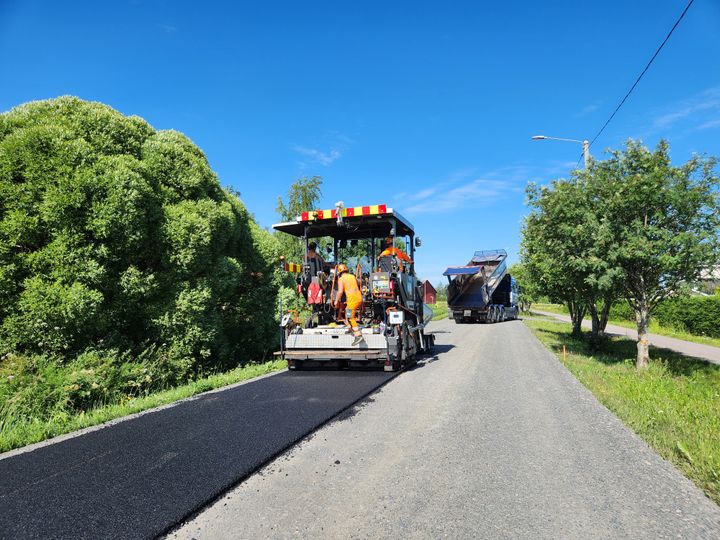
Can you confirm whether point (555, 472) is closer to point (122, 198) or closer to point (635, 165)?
point (122, 198)

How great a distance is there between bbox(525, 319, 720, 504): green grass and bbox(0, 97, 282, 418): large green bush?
7453mm

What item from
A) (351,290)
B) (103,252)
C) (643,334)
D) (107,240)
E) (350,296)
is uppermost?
(107,240)

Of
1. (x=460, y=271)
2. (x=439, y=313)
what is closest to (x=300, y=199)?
(x=460, y=271)

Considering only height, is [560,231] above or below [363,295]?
above

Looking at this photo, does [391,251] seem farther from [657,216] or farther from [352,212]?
[657,216]

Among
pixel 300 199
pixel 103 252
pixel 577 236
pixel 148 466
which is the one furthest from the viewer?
pixel 300 199

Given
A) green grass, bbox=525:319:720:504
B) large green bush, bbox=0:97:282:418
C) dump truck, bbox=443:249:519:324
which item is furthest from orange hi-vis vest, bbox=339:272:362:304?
dump truck, bbox=443:249:519:324

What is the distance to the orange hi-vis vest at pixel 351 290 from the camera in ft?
27.5

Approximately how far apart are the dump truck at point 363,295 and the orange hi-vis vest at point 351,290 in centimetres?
24

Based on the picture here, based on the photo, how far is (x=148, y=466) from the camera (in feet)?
12.0

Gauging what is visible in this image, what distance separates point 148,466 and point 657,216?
10.5 meters

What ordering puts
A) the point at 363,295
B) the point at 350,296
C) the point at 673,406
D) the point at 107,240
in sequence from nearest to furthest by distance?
the point at 673,406 → the point at 107,240 → the point at 350,296 → the point at 363,295

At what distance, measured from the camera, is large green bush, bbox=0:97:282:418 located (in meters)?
6.94

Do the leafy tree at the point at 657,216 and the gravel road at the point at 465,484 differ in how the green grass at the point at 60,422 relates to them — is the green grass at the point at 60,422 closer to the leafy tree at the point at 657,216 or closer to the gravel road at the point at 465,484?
the gravel road at the point at 465,484
